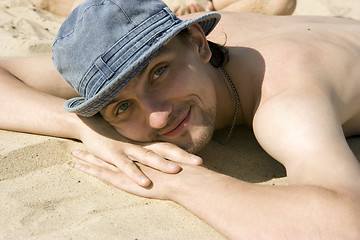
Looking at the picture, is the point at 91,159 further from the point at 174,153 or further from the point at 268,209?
the point at 268,209

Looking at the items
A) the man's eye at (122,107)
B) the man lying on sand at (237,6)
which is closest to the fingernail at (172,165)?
the man's eye at (122,107)

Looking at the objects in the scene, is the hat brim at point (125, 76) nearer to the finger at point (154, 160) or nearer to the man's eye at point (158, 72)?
the man's eye at point (158, 72)

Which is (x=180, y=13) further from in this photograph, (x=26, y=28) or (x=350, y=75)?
(x=350, y=75)

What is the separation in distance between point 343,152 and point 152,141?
94 cm

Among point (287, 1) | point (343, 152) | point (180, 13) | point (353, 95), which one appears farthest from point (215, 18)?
point (287, 1)

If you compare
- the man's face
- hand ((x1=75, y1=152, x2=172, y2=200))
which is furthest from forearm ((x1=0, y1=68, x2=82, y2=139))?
the man's face

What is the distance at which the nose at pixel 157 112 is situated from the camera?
2.13m

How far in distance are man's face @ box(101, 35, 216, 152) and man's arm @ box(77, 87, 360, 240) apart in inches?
8.5

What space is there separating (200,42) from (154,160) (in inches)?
27.5

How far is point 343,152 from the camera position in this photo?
181 centimetres

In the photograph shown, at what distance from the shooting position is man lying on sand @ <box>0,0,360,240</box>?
176 cm

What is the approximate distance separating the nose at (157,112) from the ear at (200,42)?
441mm

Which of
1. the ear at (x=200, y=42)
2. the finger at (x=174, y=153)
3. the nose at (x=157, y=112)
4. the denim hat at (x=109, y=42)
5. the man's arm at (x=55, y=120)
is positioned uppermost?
the denim hat at (x=109, y=42)

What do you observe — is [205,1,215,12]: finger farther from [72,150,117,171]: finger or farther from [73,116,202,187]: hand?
[72,150,117,171]: finger
